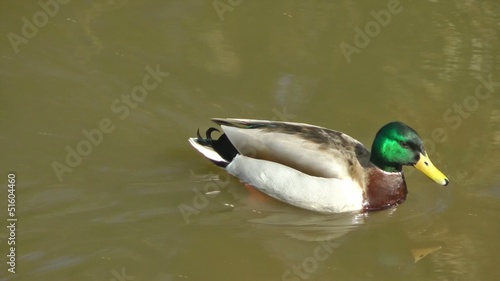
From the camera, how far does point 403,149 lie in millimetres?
8336

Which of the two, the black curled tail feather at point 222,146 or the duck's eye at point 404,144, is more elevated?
the duck's eye at point 404,144

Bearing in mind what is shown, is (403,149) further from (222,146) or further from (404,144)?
(222,146)

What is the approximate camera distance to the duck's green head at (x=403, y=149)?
826 centimetres

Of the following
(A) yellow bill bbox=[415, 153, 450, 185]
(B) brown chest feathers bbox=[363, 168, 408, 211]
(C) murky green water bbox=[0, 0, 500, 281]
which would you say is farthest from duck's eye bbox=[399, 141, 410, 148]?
(C) murky green water bbox=[0, 0, 500, 281]

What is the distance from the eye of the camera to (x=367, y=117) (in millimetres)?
9727

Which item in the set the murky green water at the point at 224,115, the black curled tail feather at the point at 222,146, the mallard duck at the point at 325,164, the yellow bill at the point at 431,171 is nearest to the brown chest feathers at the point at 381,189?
the mallard duck at the point at 325,164

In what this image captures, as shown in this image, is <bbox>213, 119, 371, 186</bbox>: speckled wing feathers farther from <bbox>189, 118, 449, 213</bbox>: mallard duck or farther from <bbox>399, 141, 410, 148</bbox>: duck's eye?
<bbox>399, 141, 410, 148</bbox>: duck's eye

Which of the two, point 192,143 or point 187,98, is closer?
point 192,143

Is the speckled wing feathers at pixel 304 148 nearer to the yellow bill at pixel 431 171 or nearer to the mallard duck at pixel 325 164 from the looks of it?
the mallard duck at pixel 325 164

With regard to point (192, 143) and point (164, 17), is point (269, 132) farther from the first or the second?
point (164, 17)

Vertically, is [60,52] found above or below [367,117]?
above

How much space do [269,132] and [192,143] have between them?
76cm

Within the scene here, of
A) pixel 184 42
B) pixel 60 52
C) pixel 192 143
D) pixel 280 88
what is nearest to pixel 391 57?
pixel 280 88

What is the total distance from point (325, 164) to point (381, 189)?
596mm
